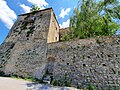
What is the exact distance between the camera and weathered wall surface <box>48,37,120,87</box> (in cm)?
851

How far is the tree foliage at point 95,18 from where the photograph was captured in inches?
546

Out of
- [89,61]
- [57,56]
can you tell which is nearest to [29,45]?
[57,56]

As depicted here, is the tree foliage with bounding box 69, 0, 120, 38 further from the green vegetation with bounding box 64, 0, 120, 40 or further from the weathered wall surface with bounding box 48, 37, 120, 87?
the weathered wall surface with bounding box 48, 37, 120, 87

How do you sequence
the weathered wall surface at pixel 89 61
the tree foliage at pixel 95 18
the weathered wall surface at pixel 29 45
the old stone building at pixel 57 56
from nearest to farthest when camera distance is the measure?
the weathered wall surface at pixel 89 61 < the old stone building at pixel 57 56 < the weathered wall surface at pixel 29 45 < the tree foliage at pixel 95 18

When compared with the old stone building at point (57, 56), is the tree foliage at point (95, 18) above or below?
above

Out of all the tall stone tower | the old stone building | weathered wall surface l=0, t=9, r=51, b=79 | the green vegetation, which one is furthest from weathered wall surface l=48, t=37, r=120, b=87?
the green vegetation

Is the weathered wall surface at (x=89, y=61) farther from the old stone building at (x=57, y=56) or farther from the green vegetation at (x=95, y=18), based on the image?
the green vegetation at (x=95, y=18)

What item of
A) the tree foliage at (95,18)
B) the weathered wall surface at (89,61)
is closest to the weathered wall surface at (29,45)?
the weathered wall surface at (89,61)

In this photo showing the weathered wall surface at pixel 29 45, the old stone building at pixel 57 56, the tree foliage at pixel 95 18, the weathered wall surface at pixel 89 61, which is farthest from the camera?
the tree foliage at pixel 95 18

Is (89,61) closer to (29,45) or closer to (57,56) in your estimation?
(57,56)

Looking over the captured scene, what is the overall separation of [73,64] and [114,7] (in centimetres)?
833

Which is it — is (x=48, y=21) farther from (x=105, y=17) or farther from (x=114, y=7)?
(x=114, y=7)

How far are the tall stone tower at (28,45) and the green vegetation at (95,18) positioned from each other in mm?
3103

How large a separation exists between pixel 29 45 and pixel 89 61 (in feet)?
21.3
